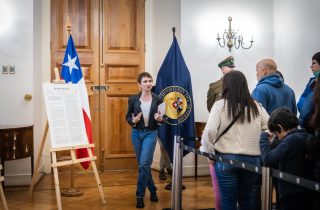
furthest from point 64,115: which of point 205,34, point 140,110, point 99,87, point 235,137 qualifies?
point 205,34

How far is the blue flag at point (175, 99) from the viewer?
5.01 m

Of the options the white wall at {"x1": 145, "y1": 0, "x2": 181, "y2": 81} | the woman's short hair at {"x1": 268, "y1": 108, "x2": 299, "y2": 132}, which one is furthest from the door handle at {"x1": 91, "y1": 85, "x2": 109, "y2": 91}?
the woman's short hair at {"x1": 268, "y1": 108, "x2": 299, "y2": 132}

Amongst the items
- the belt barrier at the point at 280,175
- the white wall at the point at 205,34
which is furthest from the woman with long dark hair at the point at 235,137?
the white wall at the point at 205,34

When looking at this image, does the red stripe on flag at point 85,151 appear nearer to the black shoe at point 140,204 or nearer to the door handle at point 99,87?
the black shoe at point 140,204

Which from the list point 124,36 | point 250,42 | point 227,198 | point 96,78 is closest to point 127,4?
point 124,36

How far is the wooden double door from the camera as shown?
6.38m

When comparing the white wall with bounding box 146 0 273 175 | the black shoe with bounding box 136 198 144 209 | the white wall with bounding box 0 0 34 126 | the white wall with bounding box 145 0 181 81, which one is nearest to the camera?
the black shoe with bounding box 136 198 144 209

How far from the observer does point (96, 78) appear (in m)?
6.45

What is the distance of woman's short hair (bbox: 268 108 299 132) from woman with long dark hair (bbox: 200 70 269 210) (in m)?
0.20

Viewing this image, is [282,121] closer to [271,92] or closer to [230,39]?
[271,92]

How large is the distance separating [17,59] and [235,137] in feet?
11.5

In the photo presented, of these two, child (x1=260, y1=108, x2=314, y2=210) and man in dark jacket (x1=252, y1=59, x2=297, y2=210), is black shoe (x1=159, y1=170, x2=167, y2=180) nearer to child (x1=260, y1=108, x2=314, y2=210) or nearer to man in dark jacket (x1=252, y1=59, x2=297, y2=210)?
man in dark jacket (x1=252, y1=59, x2=297, y2=210)

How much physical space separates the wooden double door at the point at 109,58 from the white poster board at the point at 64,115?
5.51 ft

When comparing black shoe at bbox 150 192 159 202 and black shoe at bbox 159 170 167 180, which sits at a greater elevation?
black shoe at bbox 150 192 159 202
